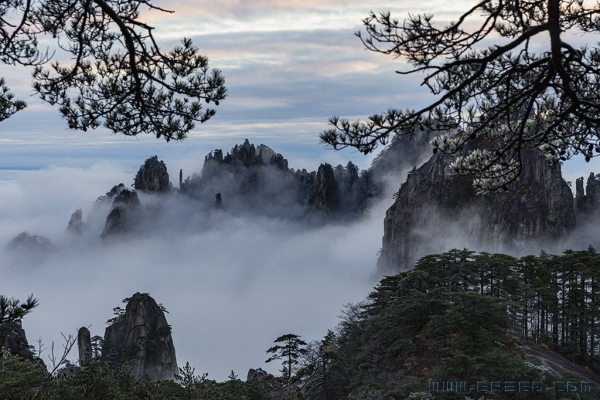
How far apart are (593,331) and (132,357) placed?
1472 inches

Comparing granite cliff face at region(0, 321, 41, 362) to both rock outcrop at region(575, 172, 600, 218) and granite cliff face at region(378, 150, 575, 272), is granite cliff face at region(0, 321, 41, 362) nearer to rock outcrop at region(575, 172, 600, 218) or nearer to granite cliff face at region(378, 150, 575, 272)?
granite cliff face at region(378, 150, 575, 272)

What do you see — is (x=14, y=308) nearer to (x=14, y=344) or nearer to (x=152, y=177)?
(x=14, y=344)

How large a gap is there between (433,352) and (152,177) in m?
131

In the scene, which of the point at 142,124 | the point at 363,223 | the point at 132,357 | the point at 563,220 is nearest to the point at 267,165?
the point at 363,223

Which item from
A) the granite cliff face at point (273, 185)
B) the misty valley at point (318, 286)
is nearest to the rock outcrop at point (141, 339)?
the misty valley at point (318, 286)

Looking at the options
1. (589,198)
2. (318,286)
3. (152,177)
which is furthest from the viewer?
(318,286)

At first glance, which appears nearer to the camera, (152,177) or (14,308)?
(14,308)

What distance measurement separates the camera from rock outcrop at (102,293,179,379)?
4588 cm

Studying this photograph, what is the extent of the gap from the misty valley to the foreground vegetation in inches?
4.6

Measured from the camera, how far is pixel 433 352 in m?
25.6

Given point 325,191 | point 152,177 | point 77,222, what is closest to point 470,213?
point 325,191

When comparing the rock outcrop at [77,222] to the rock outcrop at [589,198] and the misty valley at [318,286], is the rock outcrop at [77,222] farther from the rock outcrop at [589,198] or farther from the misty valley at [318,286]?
the rock outcrop at [589,198]

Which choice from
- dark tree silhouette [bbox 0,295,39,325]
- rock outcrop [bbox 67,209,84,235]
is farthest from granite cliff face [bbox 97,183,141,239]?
dark tree silhouette [bbox 0,295,39,325]

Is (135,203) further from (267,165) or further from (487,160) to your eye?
(487,160)
